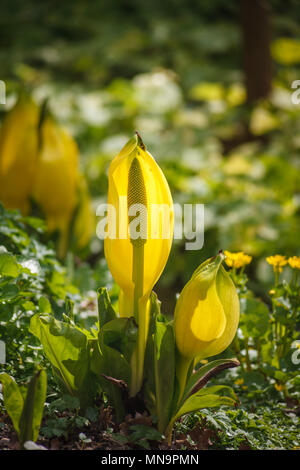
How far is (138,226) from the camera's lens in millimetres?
839

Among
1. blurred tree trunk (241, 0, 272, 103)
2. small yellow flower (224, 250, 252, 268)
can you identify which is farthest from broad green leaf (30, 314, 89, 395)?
blurred tree trunk (241, 0, 272, 103)

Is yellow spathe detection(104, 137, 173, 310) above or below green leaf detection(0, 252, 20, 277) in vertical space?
above

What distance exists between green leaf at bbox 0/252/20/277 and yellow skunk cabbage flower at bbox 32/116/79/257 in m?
0.63

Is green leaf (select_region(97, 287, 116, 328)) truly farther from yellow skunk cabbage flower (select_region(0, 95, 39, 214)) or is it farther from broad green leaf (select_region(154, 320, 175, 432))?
yellow skunk cabbage flower (select_region(0, 95, 39, 214))

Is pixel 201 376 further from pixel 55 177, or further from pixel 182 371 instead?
pixel 55 177

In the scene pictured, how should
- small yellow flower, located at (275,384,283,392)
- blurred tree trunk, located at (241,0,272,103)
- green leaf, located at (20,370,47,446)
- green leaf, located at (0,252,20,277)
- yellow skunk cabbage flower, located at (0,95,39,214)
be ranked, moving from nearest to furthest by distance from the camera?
1. green leaf, located at (20,370,47,446)
2. green leaf, located at (0,252,20,277)
3. small yellow flower, located at (275,384,283,392)
4. yellow skunk cabbage flower, located at (0,95,39,214)
5. blurred tree trunk, located at (241,0,272,103)

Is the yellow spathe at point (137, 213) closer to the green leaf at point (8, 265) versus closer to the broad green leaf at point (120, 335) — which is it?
the broad green leaf at point (120, 335)

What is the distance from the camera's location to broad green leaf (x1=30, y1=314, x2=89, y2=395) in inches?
34.3

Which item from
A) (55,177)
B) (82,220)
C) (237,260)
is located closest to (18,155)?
(55,177)

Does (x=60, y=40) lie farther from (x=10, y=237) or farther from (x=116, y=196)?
(x=116, y=196)

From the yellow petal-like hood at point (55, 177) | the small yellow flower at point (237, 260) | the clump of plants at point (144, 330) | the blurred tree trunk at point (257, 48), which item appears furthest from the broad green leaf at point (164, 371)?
the blurred tree trunk at point (257, 48)

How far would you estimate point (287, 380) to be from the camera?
109 centimetres

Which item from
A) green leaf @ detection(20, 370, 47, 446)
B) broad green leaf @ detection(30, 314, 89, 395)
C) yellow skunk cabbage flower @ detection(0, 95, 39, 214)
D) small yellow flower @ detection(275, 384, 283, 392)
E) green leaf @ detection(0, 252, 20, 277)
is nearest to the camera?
green leaf @ detection(20, 370, 47, 446)

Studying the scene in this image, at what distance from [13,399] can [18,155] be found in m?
0.93
